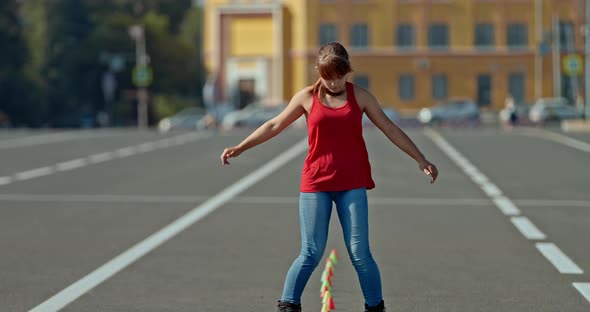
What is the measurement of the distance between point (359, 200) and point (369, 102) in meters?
0.49

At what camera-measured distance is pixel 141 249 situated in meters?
10.9

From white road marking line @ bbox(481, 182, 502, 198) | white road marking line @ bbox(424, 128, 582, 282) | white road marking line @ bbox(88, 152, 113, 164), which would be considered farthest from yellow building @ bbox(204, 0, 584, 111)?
white road marking line @ bbox(481, 182, 502, 198)

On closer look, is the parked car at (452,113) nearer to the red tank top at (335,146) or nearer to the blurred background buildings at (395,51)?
the blurred background buildings at (395,51)

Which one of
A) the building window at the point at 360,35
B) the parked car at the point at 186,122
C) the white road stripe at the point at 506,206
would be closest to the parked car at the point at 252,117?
the parked car at the point at 186,122

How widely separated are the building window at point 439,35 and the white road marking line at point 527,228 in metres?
76.5

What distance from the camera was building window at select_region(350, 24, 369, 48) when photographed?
89.6 meters

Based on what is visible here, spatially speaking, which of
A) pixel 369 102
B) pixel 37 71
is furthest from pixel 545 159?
pixel 37 71

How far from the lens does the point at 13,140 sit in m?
38.5

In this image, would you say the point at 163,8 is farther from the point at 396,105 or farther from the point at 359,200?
the point at 359,200

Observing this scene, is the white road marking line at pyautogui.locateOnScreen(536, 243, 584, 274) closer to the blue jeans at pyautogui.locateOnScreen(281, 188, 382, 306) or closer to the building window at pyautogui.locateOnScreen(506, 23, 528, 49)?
the blue jeans at pyautogui.locateOnScreen(281, 188, 382, 306)

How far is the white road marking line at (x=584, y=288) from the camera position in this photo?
324 inches

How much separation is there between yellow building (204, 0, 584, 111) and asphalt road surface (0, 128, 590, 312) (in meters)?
64.4

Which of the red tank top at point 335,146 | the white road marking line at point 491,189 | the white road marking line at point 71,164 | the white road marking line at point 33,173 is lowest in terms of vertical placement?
the white road marking line at point 491,189

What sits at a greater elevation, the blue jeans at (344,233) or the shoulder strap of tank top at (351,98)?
the shoulder strap of tank top at (351,98)
